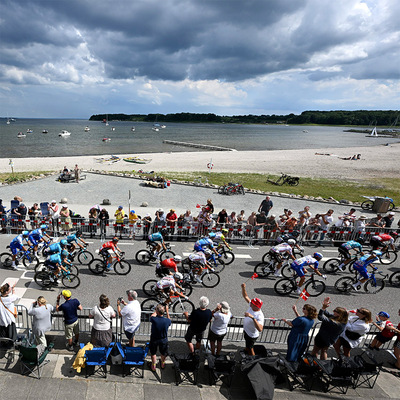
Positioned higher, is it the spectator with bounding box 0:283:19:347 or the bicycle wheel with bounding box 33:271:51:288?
the spectator with bounding box 0:283:19:347

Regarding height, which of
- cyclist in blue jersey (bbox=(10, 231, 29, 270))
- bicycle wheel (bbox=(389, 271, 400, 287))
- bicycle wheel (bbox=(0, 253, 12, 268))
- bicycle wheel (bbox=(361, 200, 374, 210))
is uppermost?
cyclist in blue jersey (bbox=(10, 231, 29, 270))

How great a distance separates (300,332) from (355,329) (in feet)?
4.71

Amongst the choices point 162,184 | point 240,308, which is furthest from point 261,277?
point 162,184

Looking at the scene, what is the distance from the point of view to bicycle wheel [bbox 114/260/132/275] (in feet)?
34.3

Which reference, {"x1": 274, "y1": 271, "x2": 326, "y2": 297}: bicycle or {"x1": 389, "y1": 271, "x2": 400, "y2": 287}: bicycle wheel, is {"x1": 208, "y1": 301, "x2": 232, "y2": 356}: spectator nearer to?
{"x1": 274, "y1": 271, "x2": 326, "y2": 297}: bicycle

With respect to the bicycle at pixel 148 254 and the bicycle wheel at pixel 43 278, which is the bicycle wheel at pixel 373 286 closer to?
the bicycle at pixel 148 254

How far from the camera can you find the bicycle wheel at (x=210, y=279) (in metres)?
10.0

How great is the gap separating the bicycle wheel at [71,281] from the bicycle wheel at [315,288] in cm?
798

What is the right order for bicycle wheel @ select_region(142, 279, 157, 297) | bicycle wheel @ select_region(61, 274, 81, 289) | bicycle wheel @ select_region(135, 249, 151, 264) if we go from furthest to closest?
1. bicycle wheel @ select_region(135, 249, 151, 264)
2. bicycle wheel @ select_region(61, 274, 81, 289)
3. bicycle wheel @ select_region(142, 279, 157, 297)

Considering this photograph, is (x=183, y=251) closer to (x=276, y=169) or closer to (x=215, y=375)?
(x=215, y=375)

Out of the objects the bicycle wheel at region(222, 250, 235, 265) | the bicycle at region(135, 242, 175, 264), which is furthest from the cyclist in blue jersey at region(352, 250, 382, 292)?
the bicycle at region(135, 242, 175, 264)

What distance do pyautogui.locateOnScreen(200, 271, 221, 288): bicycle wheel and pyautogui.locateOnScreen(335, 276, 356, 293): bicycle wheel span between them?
14.4ft

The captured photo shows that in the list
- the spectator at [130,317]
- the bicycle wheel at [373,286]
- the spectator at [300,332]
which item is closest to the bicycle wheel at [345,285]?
the bicycle wheel at [373,286]

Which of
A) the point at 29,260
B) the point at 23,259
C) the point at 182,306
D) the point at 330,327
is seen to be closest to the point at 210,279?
the point at 182,306
